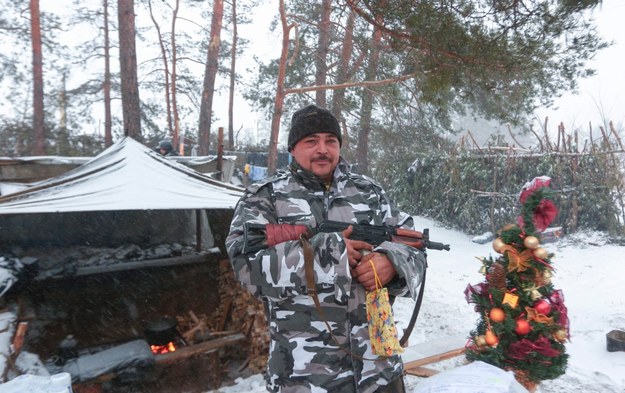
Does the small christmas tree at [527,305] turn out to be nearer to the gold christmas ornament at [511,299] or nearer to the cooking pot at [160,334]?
the gold christmas ornament at [511,299]

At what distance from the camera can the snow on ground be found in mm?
3746

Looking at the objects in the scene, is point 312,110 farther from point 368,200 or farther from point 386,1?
point 386,1

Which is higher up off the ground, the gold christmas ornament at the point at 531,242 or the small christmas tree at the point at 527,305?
the gold christmas ornament at the point at 531,242

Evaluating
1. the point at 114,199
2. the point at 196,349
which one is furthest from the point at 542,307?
the point at 114,199

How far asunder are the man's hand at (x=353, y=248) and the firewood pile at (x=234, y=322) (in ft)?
10.2

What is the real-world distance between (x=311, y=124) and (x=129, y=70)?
672 centimetres

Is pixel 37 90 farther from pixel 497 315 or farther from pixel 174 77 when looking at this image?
pixel 497 315

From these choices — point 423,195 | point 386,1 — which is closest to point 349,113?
point 423,195

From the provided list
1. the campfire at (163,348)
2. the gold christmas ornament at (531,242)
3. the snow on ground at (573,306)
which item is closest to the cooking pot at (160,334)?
the campfire at (163,348)

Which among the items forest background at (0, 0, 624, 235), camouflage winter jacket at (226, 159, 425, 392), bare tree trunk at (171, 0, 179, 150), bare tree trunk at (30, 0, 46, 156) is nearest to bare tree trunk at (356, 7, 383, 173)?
forest background at (0, 0, 624, 235)

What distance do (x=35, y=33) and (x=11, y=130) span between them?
11.8 ft

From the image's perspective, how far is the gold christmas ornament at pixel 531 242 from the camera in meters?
2.40

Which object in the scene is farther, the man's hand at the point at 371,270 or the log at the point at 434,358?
the log at the point at 434,358

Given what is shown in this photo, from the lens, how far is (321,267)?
4.55 ft
